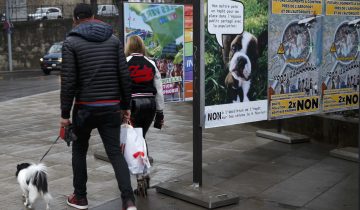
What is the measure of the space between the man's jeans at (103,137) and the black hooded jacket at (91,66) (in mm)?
112

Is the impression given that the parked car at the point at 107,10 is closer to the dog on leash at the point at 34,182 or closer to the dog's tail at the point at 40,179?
the dog on leash at the point at 34,182

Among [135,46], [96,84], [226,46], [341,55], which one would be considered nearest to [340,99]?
[341,55]

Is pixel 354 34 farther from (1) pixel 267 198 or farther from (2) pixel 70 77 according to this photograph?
(2) pixel 70 77

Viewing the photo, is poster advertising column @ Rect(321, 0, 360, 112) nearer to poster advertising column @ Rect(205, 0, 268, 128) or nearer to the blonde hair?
poster advertising column @ Rect(205, 0, 268, 128)

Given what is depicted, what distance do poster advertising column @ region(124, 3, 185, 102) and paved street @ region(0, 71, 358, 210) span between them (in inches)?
41.4

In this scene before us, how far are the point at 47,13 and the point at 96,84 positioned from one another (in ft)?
142

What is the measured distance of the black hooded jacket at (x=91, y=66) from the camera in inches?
197

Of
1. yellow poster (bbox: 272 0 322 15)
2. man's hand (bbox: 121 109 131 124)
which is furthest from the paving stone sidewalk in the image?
yellow poster (bbox: 272 0 322 15)

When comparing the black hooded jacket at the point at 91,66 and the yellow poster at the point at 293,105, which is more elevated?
the black hooded jacket at the point at 91,66

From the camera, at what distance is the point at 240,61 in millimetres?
6000

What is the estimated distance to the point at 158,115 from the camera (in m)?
6.24

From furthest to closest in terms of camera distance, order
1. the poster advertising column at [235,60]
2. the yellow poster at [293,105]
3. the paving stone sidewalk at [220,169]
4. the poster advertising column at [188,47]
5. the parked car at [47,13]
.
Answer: the parked car at [47,13], the poster advertising column at [188,47], the yellow poster at [293,105], the paving stone sidewalk at [220,169], the poster advertising column at [235,60]

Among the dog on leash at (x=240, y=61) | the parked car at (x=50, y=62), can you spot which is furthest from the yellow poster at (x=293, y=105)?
the parked car at (x=50, y=62)

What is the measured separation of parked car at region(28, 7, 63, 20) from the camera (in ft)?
146
